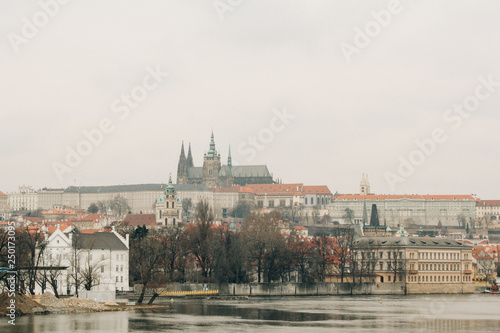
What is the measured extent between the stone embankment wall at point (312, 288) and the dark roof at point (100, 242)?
428cm

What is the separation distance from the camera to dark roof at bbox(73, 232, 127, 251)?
82.0 meters

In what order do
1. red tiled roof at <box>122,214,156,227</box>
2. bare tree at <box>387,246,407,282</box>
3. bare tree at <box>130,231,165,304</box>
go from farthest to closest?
red tiled roof at <box>122,214,156,227</box>
bare tree at <box>387,246,407,282</box>
bare tree at <box>130,231,165,304</box>

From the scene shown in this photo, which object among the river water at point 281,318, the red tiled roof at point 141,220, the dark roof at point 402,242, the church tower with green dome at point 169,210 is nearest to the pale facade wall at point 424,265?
the dark roof at point 402,242

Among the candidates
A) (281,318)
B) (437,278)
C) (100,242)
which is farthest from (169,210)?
(281,318)

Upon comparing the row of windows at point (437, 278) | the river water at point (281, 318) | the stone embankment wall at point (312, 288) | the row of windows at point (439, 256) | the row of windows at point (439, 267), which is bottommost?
the river water at point (281, 318)

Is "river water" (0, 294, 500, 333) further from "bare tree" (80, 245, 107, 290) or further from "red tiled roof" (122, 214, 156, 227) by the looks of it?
"red tiled roof" (122, 214, 156, 227)

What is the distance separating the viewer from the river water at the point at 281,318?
54.1 metres

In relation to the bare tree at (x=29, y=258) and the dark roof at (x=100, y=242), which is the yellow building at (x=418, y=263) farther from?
the bare tree at (x=29, y=258)

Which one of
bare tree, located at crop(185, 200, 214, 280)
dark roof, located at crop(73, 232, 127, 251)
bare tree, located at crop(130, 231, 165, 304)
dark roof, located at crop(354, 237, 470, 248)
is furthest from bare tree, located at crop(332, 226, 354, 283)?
dark roof, located at crop(73, 232, 127, 251)

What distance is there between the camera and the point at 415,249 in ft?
353

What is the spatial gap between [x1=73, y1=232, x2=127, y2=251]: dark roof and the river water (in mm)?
8241

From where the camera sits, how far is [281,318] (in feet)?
203

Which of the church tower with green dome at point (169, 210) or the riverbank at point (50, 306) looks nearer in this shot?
the riverbank at point (50, 306)

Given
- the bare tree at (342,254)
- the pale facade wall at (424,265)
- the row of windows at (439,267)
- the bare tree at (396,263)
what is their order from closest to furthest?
1. the bare tree at (342,254)
2. the bare tree at (396,263)
3. the pale facade wall at (424,265)
4. the row of windows at (439,267)
